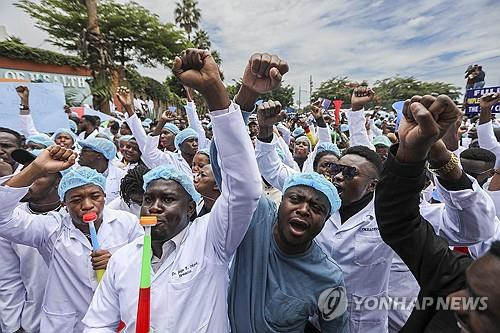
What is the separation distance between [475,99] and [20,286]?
7.57 meters

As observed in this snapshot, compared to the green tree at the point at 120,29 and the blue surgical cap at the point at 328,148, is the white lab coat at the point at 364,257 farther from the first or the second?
the green tree at the point at 120,29

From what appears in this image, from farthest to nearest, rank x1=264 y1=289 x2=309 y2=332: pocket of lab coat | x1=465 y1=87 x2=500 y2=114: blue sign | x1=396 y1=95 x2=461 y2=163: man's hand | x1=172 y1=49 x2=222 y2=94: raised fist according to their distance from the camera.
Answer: x1=465 y1=87 x2=500 y2=114: blue sign
x1=264 y1=289 x2=309 y2=332: pocket of lab coat
x1=172 y1=49 x2=222 y2=94: raised fist
x1=396 y1=95 x2=461 y2=163: man's hand

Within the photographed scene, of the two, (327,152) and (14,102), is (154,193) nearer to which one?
(327,152)

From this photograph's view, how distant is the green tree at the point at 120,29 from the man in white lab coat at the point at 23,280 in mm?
21518

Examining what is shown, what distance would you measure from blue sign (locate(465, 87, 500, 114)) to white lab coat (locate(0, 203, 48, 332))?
22.9 feet

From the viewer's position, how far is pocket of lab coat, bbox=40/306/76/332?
223cm

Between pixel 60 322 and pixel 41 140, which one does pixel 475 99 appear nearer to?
pixel 60 322

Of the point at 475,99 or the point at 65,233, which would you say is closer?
the point at 65,233

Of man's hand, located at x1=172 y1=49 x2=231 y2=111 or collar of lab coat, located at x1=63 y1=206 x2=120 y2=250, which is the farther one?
collar of lab coat, located at x1=63 y1=206 x2=120 y2=250

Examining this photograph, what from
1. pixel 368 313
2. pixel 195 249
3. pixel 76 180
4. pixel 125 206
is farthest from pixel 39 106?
pixel 368 313

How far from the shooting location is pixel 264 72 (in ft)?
4.82

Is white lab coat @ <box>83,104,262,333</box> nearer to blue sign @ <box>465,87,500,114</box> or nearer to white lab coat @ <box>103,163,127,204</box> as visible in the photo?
white lab coat @ <box>103,163,127,204</box>

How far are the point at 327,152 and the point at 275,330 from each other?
8.41 feet

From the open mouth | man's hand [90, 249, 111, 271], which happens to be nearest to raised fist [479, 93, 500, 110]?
the open mouth
